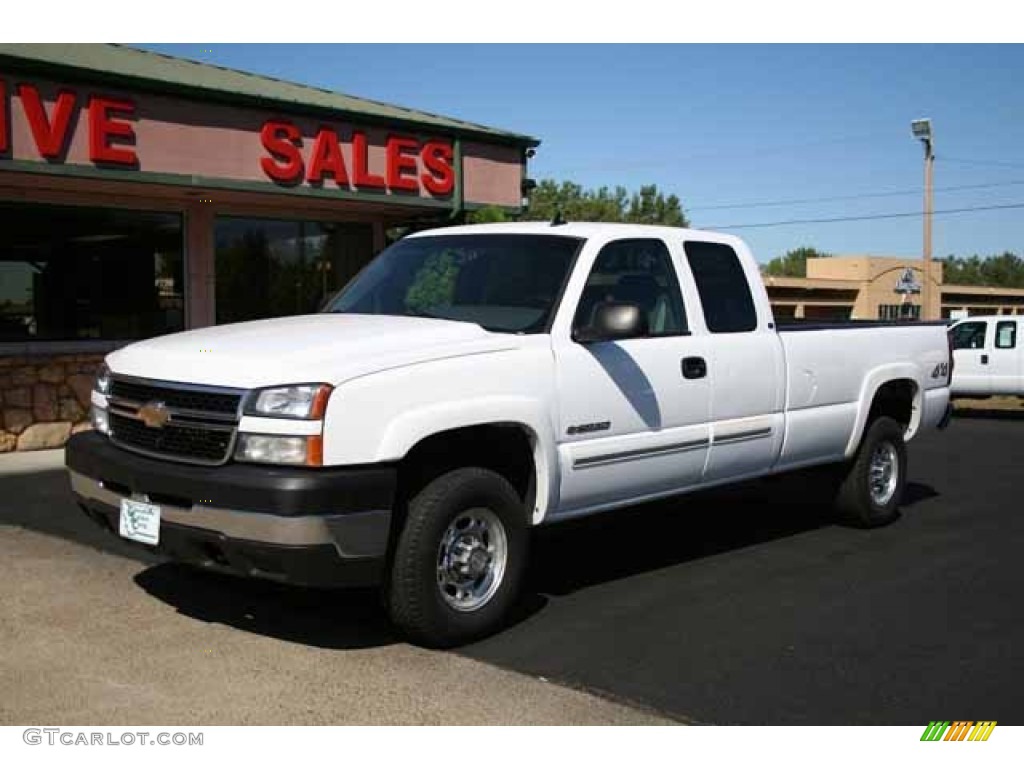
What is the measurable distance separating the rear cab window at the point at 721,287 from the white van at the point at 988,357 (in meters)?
12.1

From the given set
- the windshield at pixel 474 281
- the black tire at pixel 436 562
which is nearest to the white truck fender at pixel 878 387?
the windshield at pixel 474 281

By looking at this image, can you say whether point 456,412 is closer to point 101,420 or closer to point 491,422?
point 491,422

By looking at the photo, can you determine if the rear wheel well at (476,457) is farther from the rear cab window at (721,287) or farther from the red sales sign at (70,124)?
the red sales sign at (70,124)

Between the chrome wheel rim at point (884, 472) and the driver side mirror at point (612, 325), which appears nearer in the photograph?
the driver side mirror at point (612, 325)

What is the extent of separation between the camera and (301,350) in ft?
15.9

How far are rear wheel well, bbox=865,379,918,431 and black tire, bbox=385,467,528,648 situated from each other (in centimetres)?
365

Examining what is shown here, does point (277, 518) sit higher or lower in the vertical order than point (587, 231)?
lower

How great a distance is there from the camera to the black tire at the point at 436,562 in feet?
16.0

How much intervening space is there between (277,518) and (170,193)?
907 centimetres

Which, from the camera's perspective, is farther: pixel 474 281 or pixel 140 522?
pixel 474 281

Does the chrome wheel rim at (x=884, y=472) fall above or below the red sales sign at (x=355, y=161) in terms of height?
below

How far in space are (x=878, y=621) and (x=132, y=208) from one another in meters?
10.1
